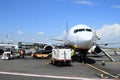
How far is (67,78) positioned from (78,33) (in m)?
13.6

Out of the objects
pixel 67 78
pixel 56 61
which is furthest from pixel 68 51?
pixel 67 78

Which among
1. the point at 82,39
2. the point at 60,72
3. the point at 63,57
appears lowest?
the point at 60,72

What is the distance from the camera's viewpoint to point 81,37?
2884 centimetres

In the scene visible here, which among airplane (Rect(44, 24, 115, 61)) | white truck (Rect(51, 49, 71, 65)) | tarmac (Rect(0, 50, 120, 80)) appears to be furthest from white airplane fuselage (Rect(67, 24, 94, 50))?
tarmac (Rect(0, 50, 120, 80))

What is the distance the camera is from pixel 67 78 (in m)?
17.0

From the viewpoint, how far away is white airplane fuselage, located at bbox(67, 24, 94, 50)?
28250mm

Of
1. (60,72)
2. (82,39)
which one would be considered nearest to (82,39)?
(82,39)

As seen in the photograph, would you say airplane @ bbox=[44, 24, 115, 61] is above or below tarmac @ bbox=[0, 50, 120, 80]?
above

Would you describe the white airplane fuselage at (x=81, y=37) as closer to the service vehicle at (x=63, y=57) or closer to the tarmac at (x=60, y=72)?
the service vehicle at (x=63, y=57)

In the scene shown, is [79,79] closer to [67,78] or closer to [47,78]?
[67,78]

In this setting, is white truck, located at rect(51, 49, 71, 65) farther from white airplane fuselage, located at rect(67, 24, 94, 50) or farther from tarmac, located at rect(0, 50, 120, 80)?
white airplane fuselage, located at rect(67, 24, 94, 50)

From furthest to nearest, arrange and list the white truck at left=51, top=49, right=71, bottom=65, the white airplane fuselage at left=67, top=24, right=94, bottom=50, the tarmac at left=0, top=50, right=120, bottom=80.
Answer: the white airplane fuselage at left=67, top=24, right=94, bottom=50 < the white truck at left=51, top=49, right=71, bottom=65 < the tarmac at left=0, top=50, right=120, bottom=80

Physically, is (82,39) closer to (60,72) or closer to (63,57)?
(63,57)

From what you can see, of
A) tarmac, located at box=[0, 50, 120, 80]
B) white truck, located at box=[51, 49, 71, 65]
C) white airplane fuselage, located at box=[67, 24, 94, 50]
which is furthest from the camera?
white airplane fuselage, located at box=[67, 24, 94, 50]
